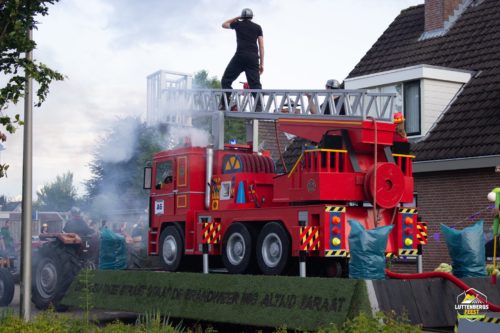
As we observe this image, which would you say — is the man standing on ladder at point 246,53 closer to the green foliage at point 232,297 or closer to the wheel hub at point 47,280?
the green foliage at point 232,297

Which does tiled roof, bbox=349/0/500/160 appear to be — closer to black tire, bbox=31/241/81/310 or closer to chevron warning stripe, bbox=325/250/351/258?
chevron warning stripe, bbox=325/250/351/258

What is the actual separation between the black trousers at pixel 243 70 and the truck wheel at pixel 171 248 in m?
2.86

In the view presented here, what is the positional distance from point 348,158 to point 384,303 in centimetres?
318

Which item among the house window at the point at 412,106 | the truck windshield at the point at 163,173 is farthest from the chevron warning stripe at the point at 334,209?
the house window at the point at 412,106

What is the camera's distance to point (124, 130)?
2106cm

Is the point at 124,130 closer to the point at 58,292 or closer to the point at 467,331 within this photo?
the point at 58,292

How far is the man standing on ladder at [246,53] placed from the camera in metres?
17.9

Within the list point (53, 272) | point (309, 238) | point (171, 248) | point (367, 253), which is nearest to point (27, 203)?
point (171, 248)

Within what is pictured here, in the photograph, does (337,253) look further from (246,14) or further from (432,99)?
(432,99)

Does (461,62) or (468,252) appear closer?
(468,252)

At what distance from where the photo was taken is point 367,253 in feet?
41.4

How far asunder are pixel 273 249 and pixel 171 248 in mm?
3407

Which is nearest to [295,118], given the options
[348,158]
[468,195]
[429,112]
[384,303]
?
[348,158]

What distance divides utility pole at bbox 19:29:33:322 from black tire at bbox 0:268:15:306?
5.17 metres
